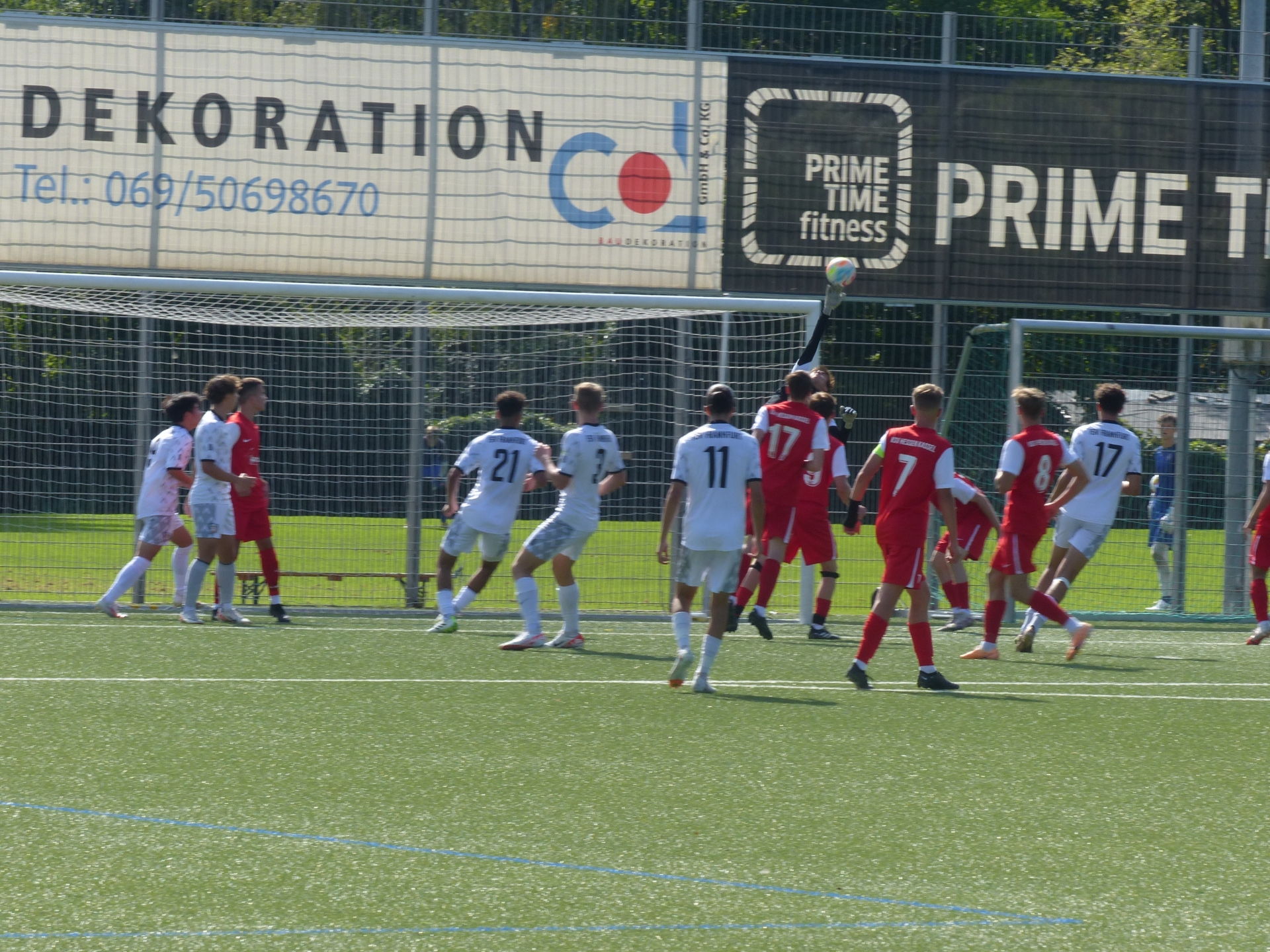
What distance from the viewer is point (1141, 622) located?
13508 millimetres

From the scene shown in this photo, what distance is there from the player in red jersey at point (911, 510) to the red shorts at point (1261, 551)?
4.46m

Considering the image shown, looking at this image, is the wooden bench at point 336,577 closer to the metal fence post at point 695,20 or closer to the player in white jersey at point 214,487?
the player in white jersey at point 214,487

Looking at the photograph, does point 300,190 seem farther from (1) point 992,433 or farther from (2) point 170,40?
(1) point 992,433

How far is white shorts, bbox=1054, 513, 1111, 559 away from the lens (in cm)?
1096

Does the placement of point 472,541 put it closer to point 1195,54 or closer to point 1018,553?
point 1018,553

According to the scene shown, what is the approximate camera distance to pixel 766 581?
449 inches

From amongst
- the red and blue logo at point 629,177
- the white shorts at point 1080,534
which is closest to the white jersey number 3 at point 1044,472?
the white shorts at point 1080,534

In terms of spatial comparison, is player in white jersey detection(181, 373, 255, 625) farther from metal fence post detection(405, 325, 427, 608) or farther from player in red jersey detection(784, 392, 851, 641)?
player in red jersey detection(784, 392, 851, 641)

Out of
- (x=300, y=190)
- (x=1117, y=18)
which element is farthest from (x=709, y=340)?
(x=1117, y=18)

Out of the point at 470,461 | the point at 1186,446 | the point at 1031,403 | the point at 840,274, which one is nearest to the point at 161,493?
the point at 470,461

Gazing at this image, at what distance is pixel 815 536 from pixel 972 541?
141cm

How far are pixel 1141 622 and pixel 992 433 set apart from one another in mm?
2267

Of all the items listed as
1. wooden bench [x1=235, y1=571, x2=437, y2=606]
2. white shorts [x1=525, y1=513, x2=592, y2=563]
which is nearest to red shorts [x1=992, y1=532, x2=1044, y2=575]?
white shorts [x1=525, y1=513, x2=592, y2=563]

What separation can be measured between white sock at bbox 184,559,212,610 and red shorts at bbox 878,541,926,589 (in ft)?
18.1
